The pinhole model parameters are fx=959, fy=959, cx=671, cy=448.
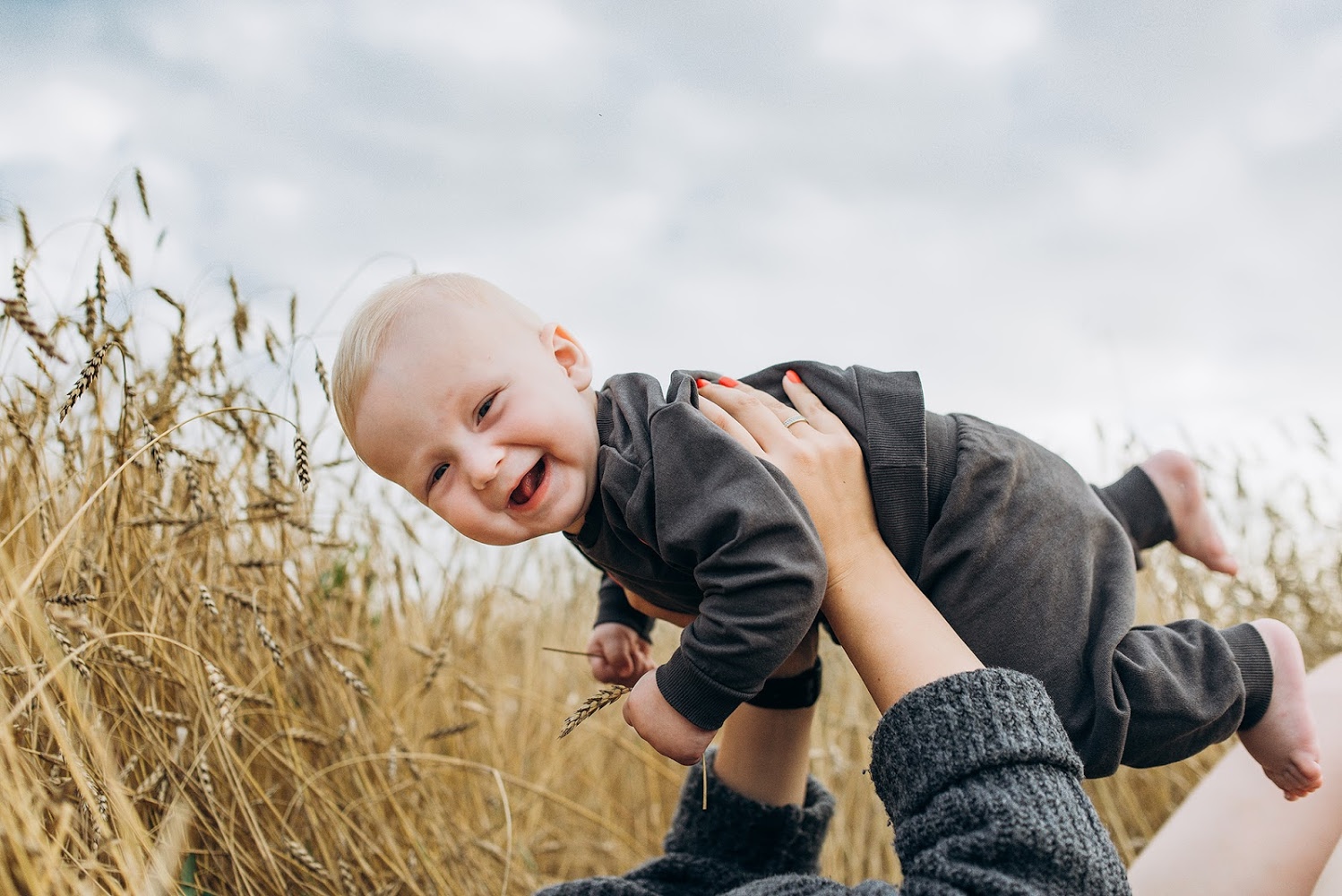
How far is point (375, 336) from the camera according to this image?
152cm

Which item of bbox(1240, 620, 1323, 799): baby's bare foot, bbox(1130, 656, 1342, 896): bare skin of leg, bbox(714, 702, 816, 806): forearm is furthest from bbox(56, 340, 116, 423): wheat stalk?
bbox(1130, 656, 1342, 896): bare skin of leg

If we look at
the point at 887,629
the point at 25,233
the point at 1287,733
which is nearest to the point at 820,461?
the point at 887,629

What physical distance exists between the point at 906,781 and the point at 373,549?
62.8 inches

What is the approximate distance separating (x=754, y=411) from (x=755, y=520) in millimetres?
286

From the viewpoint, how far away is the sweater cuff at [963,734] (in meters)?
1.12

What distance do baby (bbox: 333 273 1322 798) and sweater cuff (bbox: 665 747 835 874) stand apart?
0.32m

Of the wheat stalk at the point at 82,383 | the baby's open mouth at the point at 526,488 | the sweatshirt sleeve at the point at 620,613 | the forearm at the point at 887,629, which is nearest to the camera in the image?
the wheat stalk at the point at 82,383

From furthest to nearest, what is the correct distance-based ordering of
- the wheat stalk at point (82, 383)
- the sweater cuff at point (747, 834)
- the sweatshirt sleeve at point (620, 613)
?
the sweatshirt sleeve at point (620, 613), the sweater cuff at point (747, 834), the wheat stalk at point (82, 383)

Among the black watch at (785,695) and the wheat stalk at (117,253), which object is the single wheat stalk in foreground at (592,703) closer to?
the black watch at (785,695)

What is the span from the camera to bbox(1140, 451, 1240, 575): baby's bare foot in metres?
1.79

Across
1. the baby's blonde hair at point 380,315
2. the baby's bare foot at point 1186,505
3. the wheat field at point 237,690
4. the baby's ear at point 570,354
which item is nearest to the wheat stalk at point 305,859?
the wheat field at point 237,690

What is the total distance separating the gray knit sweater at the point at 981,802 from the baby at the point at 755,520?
0.68 ft

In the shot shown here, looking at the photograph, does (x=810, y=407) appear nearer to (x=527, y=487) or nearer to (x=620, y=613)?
(x=527, y=487)

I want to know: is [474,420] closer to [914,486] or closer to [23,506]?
[914,486]
